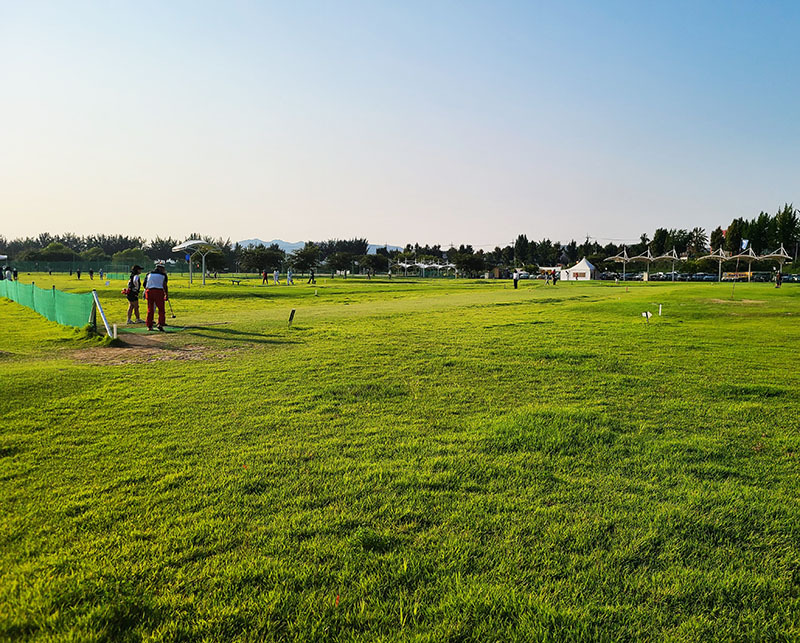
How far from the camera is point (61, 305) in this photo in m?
18.0

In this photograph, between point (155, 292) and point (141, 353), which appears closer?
point (141, 353)

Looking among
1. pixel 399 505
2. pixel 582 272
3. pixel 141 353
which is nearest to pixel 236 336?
pixel 141 353

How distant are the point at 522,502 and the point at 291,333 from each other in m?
12.1

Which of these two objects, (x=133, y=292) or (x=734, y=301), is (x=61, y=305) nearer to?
(x=133, y=292)

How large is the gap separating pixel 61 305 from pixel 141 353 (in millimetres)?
8572

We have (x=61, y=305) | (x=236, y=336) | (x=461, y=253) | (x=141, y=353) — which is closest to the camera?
(x=141, y=353)

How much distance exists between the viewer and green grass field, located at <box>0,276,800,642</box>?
3.08m

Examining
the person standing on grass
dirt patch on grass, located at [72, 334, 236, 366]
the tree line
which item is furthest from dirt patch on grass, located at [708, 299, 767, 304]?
the tree line

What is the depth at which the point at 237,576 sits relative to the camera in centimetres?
338

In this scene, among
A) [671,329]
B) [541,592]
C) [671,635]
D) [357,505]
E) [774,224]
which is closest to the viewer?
[671,635]

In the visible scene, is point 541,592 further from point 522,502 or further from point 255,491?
point 255,491

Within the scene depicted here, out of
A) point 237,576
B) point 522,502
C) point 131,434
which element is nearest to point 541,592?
point 522,502

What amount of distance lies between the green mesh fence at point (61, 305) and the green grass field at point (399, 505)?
7440 millimetres

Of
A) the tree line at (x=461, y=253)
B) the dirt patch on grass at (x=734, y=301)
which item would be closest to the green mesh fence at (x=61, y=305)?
the dirt patch on grass at (x=734, y=301)
